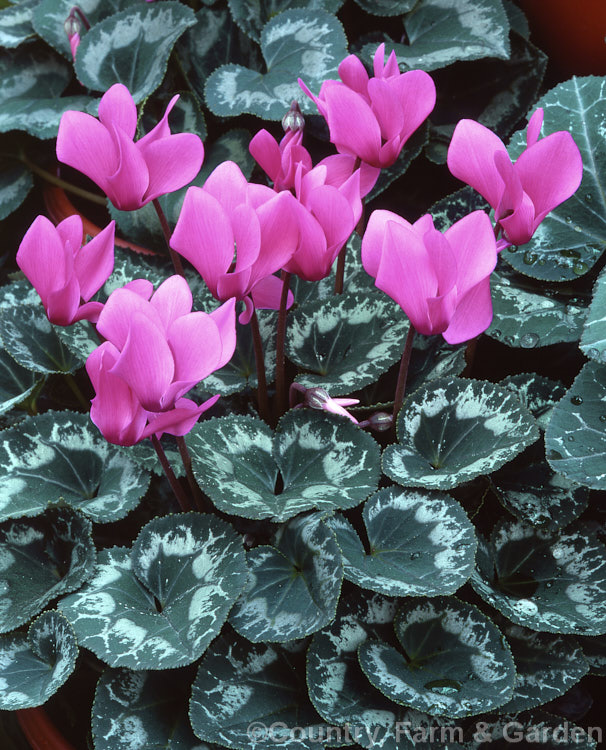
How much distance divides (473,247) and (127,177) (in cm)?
28

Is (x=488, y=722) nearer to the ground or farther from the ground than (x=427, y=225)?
nearer to the ground

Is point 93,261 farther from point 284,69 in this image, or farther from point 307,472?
point 284,69

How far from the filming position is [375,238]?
1.73 feet

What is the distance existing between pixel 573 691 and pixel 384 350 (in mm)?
385

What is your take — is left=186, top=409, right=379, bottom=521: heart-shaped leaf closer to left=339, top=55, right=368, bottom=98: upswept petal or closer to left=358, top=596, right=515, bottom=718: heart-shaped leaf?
left=358, top=596, right=515, bottom=718: heart-shaped leaf

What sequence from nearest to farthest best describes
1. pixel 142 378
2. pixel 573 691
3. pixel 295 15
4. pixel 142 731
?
pixel 142 378, pixel 142 731, pixel 573 691, pixel 295 15

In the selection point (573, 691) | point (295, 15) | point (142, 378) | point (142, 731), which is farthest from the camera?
point (295, 15)

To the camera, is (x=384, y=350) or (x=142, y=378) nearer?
(x=142, y=378)

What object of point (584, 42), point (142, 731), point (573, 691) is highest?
point (584, 42)

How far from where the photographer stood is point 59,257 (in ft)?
1.81

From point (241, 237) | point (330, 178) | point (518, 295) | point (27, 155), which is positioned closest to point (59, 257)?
point (241, 237)

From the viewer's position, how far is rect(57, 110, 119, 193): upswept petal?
23.2 inches

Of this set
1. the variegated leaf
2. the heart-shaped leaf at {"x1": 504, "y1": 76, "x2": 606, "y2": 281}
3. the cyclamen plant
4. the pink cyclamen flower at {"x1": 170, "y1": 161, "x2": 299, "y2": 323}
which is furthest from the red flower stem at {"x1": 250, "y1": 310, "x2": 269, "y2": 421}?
the variegated leaf

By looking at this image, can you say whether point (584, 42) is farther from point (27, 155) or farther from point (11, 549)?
point (11, 549)
